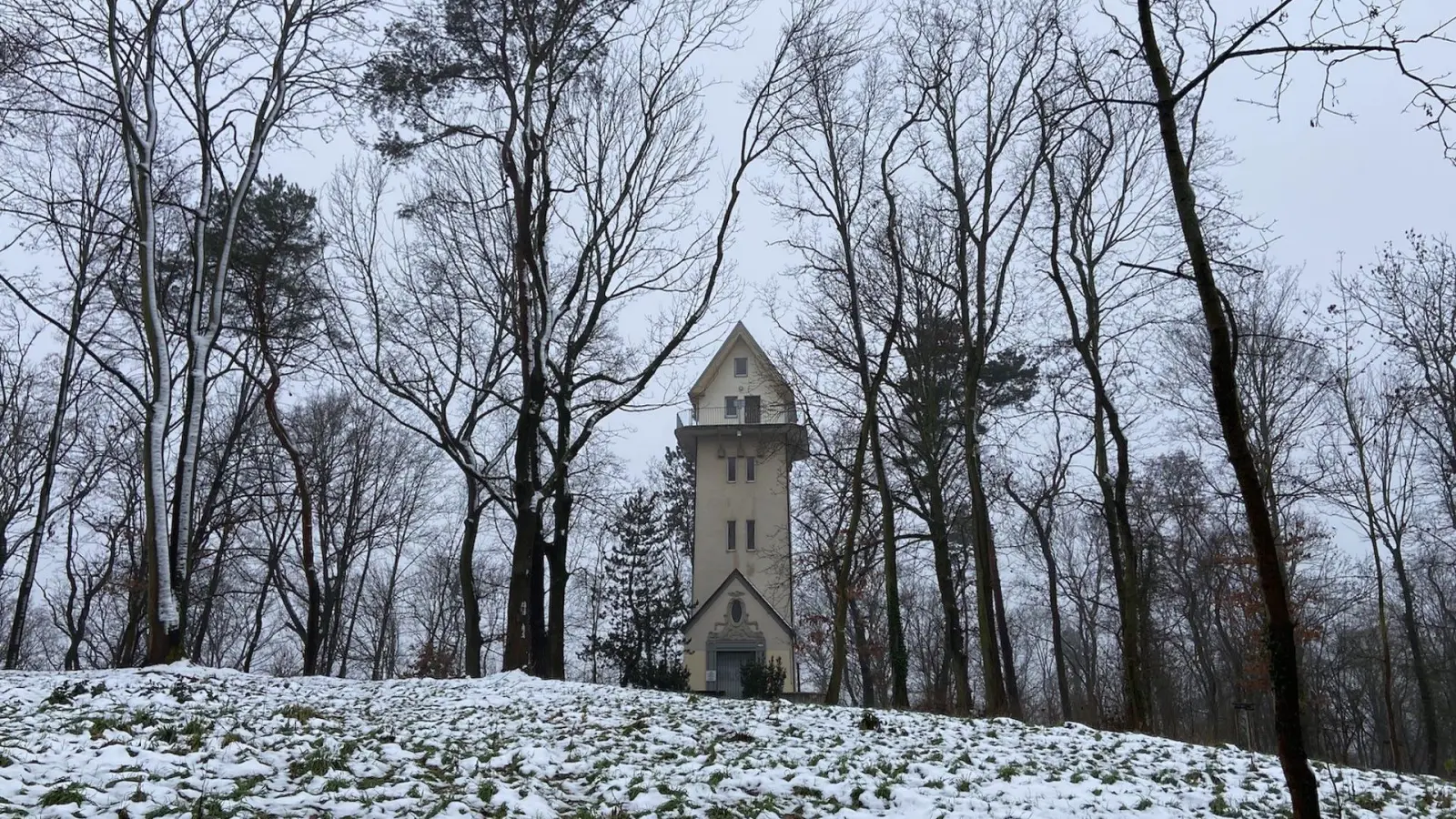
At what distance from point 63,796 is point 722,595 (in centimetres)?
2871

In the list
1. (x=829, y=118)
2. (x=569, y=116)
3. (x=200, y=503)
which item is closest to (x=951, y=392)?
(x=829, y=118)

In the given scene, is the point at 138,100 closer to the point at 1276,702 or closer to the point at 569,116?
the point at 569,116

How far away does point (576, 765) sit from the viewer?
690 centimetres

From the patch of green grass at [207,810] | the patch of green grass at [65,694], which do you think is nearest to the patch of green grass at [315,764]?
the patch of green grass at [207,810]

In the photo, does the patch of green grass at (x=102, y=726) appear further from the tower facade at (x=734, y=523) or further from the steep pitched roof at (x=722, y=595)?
the steep pitched roof at (x=722, y=595)

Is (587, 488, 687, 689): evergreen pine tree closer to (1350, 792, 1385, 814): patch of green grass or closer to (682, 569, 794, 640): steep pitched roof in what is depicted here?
(682, 569, 794, 640): steep pitched roof

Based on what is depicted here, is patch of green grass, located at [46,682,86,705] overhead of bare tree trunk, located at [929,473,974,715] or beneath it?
beneath

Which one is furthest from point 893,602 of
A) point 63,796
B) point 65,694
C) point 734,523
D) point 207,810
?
point 734,523

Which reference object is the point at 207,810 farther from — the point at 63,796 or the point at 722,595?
the point at 722,595

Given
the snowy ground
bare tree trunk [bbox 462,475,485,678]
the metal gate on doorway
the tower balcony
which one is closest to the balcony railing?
the tower balcony

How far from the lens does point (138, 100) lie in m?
15.1

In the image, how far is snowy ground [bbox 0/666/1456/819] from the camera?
5309 mm

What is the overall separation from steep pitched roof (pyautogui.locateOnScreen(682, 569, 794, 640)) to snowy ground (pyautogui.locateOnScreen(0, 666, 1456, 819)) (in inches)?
876

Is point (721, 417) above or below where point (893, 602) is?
above
